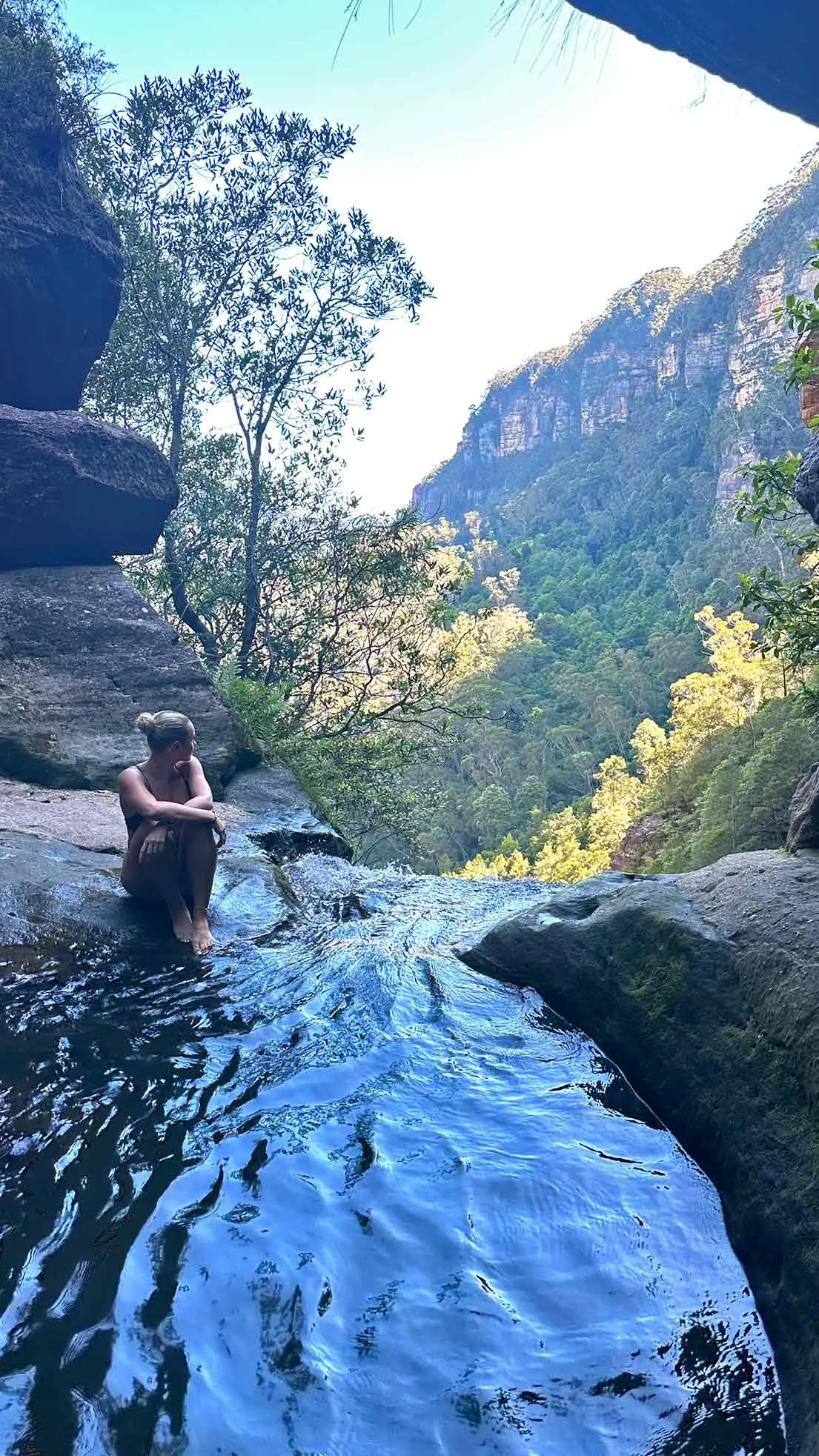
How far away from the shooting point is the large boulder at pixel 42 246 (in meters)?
10.1

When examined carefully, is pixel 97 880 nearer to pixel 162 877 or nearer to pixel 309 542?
pixel 162 877

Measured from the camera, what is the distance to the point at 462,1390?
2.10 m

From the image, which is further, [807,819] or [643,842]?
[643,842]

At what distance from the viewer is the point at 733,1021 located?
10.6 feet

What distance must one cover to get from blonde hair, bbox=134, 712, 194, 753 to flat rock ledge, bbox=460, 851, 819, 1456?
7.45ft

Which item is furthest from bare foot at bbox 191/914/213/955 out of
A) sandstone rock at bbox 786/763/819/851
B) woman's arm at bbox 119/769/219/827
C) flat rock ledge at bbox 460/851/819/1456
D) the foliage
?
the foliage

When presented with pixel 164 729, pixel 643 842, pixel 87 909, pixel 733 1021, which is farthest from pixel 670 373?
pixel 733 1021

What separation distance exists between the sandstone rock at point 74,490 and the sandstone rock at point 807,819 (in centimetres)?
896

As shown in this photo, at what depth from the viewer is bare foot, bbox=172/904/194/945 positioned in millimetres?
5039

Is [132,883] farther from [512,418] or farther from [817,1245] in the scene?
[512,418]

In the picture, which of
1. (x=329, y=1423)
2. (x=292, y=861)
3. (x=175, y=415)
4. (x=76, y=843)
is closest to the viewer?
(x=329, y=1423)

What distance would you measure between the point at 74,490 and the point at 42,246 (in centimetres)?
305

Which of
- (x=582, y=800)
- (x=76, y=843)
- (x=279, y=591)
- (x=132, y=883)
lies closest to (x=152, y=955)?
(x=132, y=883)

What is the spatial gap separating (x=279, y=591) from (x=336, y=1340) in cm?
1244
